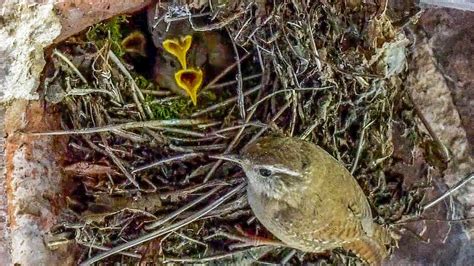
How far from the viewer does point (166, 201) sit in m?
2.70

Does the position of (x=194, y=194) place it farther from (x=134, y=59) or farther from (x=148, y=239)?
(x=134, y=59)

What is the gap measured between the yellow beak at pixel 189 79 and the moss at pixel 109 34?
21 centimetres

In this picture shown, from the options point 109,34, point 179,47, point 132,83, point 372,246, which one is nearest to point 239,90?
point 179,47

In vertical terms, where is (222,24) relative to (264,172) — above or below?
above

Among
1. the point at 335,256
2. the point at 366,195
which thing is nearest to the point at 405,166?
the point at 366,195

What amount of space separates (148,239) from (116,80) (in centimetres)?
53

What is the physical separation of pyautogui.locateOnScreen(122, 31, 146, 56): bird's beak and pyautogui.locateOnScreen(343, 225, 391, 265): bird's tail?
3.11 feet

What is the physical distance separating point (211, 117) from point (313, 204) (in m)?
0.44

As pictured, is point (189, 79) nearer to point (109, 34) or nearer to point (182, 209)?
point (109, 34)

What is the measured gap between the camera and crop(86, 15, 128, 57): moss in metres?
2.54

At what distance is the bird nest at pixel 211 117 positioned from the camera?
2.52 m

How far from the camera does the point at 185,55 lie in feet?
8.59

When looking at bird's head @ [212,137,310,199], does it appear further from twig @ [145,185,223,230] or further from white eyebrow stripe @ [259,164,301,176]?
twig @ [145,185,223,230]

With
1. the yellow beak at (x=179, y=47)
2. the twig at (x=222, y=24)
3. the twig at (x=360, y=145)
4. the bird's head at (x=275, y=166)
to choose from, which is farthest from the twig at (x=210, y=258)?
the twig at (x=222, y=24)
